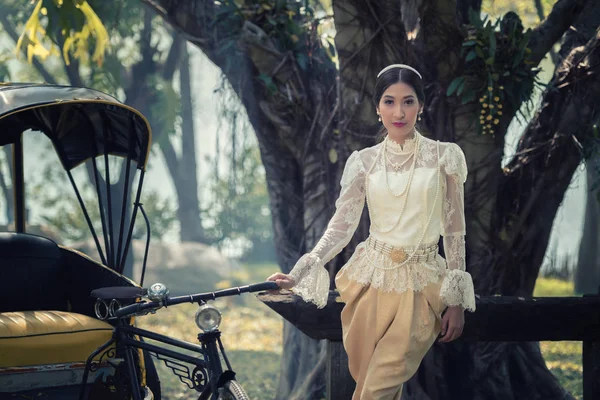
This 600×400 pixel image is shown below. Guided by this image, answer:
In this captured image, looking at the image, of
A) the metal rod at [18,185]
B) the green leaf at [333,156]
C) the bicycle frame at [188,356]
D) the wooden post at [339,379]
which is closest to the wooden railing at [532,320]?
the wooden post at [339,379]

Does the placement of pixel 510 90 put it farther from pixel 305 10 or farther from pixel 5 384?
pixel 5 384

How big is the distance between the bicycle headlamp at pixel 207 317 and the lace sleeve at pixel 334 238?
1.36 ft

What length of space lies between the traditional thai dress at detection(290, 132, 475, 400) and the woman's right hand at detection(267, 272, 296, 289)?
0.81ft

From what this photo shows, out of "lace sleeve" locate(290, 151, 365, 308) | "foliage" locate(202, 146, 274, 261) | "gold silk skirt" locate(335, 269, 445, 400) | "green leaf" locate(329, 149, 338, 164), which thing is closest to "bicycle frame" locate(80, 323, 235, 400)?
"lace sleeve" locate(290, 151, 365, 308)

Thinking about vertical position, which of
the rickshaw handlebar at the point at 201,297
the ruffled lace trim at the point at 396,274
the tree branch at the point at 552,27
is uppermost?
the tree branch at the point at 552,27

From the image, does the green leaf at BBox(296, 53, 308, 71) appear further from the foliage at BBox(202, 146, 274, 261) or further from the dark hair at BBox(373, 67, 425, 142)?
the foliage at BBox(202, 146, 274, 261)

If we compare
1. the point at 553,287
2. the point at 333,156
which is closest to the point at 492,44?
the point at 333,156

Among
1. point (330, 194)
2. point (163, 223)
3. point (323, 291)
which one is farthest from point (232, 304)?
point (323, 291)

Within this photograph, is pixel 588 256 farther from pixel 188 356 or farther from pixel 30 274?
pixel 188 356

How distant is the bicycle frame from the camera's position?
3.70 m

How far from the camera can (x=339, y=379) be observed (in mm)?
4512

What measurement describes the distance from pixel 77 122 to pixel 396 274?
3.18 meters

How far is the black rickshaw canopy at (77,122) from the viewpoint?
5.07 metres

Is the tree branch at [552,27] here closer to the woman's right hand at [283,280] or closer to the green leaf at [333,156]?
the green leaf at [333,156]
